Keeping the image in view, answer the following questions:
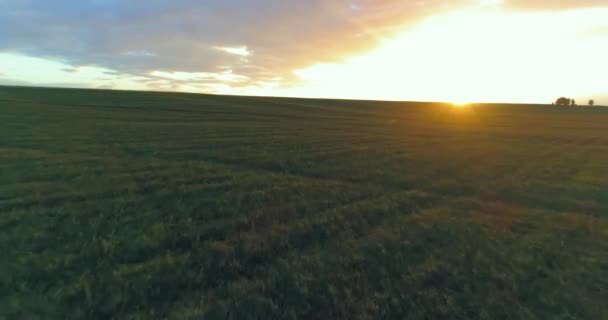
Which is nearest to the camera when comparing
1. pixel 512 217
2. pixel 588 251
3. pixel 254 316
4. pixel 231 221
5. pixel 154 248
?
pixel 254 316

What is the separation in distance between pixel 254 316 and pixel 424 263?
13.1 feet

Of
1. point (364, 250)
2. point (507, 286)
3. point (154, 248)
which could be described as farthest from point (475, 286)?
point (154, 248)

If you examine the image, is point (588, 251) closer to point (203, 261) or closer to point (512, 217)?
point (512, 217)

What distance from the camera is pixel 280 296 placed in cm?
548

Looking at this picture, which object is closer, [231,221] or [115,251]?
[115,251]

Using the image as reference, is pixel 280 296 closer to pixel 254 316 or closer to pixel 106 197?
pixel 254 316

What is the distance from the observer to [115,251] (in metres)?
6.75

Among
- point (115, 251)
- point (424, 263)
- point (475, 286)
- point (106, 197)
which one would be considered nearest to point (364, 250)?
point (424, 263)

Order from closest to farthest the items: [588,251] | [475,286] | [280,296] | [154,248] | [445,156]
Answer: [280,296] < [475,286] < [154,248] < [588,251] < [445,156]

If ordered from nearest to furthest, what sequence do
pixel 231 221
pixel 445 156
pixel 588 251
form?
pixel 588 251
pixel 231 221
pixel 445 156

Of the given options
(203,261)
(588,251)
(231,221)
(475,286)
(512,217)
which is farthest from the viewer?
(512,217)

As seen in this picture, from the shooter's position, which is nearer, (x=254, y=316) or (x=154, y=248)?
(x=254, y=316)

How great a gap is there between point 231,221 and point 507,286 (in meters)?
6.70

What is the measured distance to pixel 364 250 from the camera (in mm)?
7359
